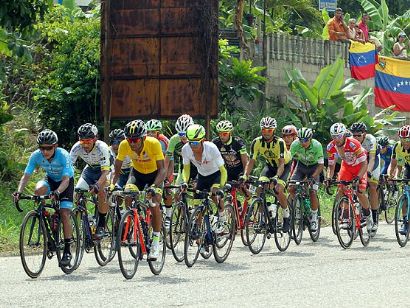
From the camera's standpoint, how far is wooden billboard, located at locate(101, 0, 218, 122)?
23.2 metres

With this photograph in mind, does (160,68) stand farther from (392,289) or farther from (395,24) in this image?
(395,24)

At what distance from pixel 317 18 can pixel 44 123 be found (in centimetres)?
1266

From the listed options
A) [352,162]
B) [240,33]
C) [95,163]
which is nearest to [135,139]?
[95,163]

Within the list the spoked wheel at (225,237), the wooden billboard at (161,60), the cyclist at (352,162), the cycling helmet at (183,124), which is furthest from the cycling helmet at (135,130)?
the wooden billboard at (161,60)

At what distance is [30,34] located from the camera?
18.7 m

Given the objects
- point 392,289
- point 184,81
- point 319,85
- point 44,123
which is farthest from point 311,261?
point 319,85

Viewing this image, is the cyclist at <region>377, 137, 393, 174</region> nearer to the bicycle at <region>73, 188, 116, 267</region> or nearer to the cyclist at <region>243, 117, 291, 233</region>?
the cyclist at <region>243, 117, 291, 233</region>

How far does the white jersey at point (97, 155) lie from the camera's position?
52.3ft

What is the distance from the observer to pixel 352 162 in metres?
19.3

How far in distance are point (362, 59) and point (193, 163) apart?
1650 cm

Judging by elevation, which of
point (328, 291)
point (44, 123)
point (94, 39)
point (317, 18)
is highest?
point (317, 18)

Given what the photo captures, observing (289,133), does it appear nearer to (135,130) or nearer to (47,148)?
(135,130)

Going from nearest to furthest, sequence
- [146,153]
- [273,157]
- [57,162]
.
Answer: [57,162] < [146,153] < [273,157]

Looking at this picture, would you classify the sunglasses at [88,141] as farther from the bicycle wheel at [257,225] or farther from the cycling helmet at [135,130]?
the bicycle wheel at [257,225]
